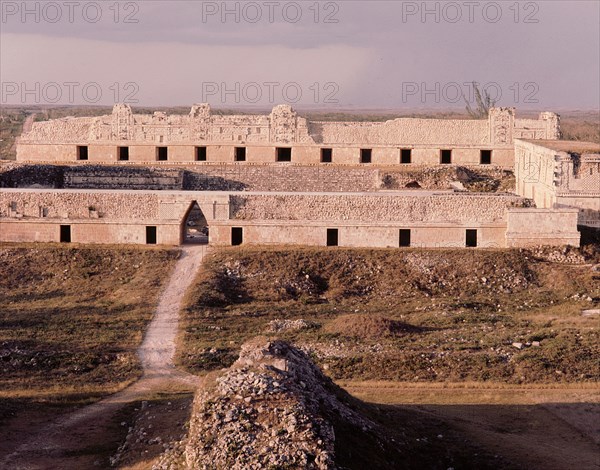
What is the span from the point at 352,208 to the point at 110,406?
13.7m

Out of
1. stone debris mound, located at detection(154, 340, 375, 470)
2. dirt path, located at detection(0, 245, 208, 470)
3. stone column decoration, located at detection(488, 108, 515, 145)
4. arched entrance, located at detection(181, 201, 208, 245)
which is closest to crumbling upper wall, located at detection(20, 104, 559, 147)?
stone column decoration, located at detection(488, 108, 515, 145)

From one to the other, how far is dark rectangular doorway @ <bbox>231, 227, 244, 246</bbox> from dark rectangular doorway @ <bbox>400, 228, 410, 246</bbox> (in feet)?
14.8

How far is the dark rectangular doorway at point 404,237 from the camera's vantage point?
113 feet

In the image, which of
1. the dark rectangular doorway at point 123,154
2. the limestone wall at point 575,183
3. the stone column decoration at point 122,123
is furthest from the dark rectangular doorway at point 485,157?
the dark rectangular doorway at point 123,154

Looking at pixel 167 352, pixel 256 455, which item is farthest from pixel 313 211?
pixel 256 455

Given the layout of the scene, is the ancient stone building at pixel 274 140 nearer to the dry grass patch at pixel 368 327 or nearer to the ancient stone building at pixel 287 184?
the ancient stone building at pixel 287 184

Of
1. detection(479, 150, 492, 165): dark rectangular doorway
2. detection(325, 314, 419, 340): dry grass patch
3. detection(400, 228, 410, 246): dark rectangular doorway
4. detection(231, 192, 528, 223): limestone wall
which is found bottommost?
detection(325, 314, 419, 340): dry grass patch

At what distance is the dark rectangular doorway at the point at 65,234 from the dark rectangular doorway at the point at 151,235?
2254mm

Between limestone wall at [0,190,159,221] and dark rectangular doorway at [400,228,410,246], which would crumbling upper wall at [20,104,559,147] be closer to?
limestone wall at [0,190,159,221]

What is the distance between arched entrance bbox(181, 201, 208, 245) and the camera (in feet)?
116

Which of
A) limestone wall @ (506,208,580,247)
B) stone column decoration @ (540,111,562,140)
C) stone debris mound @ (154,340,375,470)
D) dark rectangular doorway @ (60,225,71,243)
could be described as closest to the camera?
stone debris mound @ (154,340,375,470)

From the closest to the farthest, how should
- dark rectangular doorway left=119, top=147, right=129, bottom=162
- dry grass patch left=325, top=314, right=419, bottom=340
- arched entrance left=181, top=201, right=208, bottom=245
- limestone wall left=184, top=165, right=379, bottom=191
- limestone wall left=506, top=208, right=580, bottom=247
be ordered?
dry grass patch left=325, top=314, right=419, bottom=340 < limestone wall left=506, top=208, right=580, bottom=247 < arched entrance left=181, top=201, right=208, bottom=245 < limestone wall left=184, top=165, right=379, bottom=191 < dark rectangular doorway left=119, top=147, right=129, bottom=162

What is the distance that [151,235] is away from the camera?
34.7 metres

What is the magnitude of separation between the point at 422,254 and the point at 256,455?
17453 millimetres
